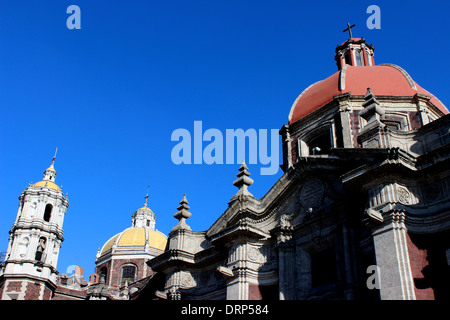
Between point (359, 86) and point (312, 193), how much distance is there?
746 cm

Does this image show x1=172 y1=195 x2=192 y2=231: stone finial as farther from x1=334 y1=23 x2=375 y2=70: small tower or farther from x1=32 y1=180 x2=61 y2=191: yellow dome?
x1=32 y1=180 x2=61 y2=191: yellow dome

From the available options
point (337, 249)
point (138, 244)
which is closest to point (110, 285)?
point (138, 244)

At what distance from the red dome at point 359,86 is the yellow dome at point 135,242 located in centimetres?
3429

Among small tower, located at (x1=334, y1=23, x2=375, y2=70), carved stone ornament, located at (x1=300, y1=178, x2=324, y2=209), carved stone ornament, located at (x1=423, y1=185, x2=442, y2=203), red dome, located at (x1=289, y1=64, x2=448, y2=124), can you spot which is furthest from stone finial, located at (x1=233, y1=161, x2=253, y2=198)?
small tower, located at (x1=334, y1=23, x2=375, y2=70)

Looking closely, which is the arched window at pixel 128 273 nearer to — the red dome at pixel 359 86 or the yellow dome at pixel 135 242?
the yellow dome at pixel 135 242

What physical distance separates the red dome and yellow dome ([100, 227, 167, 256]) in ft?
113

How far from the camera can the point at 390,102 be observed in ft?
64.8

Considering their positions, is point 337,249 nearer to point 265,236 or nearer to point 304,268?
point 304,268

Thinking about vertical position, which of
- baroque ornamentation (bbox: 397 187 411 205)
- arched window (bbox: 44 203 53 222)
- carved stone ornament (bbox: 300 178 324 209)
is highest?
arched window (bbox: 44 203 53 222)

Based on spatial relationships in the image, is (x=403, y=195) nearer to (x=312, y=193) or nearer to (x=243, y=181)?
(x=312, y=193)

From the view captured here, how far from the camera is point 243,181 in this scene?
61.7ft

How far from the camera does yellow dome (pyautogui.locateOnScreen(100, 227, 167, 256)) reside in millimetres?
51719

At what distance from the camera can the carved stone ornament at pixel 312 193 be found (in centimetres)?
1545

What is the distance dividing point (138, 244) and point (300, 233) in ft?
130
